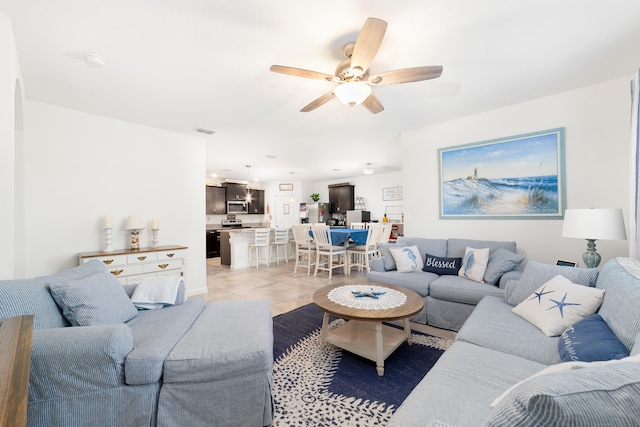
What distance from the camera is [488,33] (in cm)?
184

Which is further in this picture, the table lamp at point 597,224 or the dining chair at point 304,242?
the dining chair at point 304,242

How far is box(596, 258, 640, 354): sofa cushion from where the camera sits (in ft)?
3.67

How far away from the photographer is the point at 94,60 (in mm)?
2061

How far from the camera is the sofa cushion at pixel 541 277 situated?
1.85 metres

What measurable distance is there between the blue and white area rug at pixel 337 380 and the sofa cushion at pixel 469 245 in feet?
3.86

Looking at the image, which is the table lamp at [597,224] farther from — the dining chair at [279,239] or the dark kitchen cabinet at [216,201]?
the dark kitchen cabinet at [216,201]

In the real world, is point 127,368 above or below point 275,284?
above

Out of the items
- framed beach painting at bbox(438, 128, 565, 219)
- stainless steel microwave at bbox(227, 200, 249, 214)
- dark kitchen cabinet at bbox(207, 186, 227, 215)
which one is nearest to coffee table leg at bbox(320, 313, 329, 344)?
framed beach painting at bbox(438, 128, 565, 219)

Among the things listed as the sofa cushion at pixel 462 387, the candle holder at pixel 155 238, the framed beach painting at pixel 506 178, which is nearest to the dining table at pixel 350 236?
the framed beach painting at pixel 506 178

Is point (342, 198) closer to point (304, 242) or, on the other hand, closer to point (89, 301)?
point (304, 242)

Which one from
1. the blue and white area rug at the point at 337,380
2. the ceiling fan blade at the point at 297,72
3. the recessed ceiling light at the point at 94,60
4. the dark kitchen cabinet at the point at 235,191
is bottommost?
the blue and white area rug at the point at 337,380

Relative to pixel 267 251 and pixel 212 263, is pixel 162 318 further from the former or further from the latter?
pixel 212 263

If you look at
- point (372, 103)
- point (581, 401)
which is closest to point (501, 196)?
point (372, 103)

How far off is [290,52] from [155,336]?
2.13 meters
